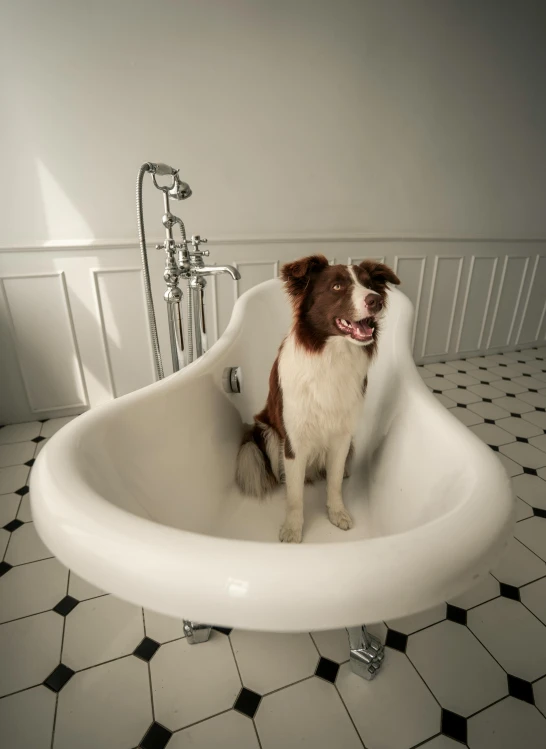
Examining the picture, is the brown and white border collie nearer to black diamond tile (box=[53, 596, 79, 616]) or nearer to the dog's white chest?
the dog's white chest

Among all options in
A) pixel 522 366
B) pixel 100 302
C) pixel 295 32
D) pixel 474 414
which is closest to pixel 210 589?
pixel 100 302

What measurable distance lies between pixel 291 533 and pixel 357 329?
655 mm

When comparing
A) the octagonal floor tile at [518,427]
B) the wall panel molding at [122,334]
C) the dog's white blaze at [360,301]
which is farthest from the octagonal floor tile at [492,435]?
the wall panel molding at [122,334]

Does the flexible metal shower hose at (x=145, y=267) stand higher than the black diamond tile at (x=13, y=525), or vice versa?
the flexible metal shower hose at (x=145, y=267)

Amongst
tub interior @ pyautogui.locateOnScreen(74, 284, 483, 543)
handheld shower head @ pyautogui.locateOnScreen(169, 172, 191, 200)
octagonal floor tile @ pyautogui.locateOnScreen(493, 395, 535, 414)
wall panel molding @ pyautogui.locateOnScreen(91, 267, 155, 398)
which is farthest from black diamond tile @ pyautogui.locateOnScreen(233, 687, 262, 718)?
octagonal floor tile @ pyautogui.locateOnScreen(493, 395, 535, 414)

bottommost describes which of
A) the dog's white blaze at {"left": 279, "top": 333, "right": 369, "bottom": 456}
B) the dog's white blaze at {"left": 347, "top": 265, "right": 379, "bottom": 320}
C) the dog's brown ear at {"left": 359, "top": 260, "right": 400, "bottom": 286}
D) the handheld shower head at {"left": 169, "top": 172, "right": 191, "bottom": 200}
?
the dog's white blaze at {"left": 279, "top": 333, "right": 369, "bottom": 456}

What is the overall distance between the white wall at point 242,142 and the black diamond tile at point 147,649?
1653 millimetres

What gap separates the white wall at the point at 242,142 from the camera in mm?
1937

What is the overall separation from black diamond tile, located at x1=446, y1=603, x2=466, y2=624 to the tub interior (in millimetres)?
405

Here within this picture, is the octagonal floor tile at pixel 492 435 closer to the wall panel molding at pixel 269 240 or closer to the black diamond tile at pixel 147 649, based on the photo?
the wall panel molding at pixel 269 240

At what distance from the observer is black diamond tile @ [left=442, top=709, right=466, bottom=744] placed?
0.95 meters

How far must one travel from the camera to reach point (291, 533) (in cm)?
116

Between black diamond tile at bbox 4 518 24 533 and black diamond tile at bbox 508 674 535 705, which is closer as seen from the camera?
black diamond tile at bbox 508 674 535 705

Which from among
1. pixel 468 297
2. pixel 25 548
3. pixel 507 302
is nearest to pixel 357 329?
pixel 25 548
